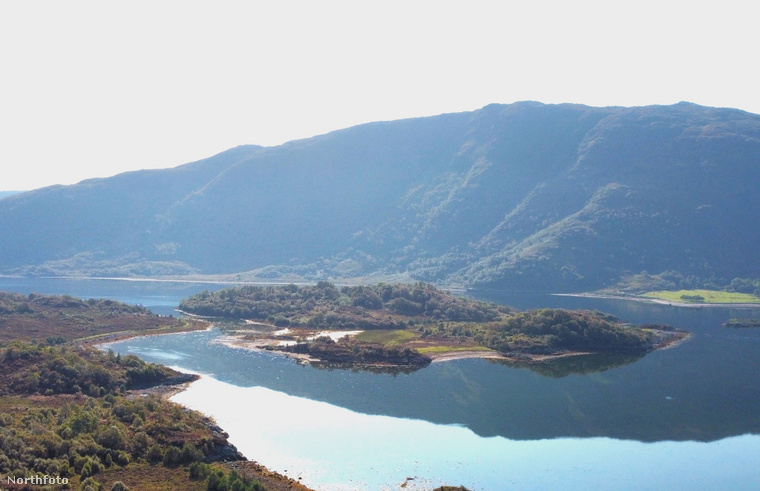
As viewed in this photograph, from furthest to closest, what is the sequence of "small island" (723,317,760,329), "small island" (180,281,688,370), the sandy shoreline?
the sandy shoreline, "small island" (723,317,760,329), "small island" (180,281,688,370)

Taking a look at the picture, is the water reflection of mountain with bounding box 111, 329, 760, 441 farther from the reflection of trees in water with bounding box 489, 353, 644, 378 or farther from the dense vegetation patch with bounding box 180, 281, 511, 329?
the dense vegetation patch with bounding box 180, 281, 511, 329

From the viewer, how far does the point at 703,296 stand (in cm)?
17712

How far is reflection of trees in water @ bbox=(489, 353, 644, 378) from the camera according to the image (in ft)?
295

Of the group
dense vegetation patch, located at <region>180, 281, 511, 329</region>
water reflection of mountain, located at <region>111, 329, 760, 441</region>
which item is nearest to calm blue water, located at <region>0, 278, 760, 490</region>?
water reflection of mountain, located at <region>111, 329, 760, 441</region>

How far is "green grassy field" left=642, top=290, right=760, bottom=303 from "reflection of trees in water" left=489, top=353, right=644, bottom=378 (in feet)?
270

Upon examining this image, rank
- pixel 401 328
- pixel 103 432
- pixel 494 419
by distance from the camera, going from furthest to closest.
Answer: pixel 401 328, pixel 494 419, pixel 103 432

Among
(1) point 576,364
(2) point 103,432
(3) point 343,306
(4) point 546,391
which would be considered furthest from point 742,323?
(2) point 103,432

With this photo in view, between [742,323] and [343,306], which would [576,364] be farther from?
[742,323]

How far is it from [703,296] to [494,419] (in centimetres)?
13189

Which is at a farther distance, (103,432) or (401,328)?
(401,328)

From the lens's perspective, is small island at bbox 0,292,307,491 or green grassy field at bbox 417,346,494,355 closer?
small island at bbox 0,292,307,491

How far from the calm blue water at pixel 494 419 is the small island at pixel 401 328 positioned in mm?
5526

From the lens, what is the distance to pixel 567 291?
19462 centimetres

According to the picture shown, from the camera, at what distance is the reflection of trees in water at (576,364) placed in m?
89.8
